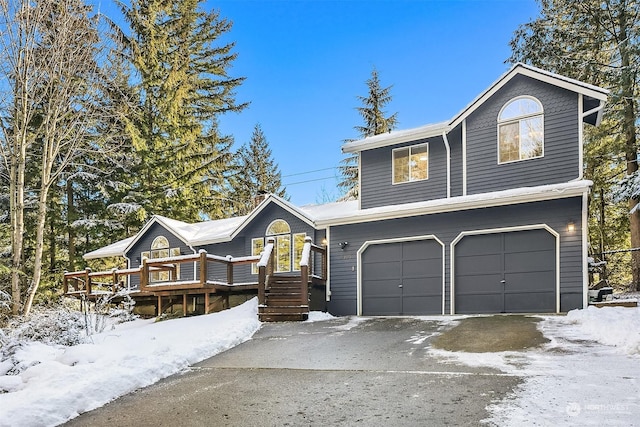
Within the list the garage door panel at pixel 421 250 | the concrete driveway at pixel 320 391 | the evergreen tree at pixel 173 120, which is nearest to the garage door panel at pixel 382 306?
the garage door panel at pixel 421 250

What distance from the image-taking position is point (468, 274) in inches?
464

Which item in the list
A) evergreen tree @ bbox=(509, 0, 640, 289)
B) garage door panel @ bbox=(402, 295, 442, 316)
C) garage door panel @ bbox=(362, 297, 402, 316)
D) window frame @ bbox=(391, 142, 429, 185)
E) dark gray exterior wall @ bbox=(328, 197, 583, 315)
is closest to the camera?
dark gray exterior wall @ bbox=(328, 197, 583, 315)

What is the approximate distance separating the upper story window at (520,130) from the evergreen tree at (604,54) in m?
5.03

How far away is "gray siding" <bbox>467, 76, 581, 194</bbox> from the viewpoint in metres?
11.5

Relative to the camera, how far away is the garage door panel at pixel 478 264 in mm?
11453

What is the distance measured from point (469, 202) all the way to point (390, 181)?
3.07 m

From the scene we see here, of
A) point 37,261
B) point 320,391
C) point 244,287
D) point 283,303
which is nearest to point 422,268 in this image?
point 283,303

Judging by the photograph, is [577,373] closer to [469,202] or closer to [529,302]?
[529,302]

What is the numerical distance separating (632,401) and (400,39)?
1019 inches

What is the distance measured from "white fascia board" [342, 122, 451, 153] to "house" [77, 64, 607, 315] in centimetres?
4

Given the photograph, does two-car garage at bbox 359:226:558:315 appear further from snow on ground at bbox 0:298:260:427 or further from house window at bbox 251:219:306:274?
snow on ground at bbox 0:298:260:427

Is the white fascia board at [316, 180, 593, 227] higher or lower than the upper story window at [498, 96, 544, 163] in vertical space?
lower

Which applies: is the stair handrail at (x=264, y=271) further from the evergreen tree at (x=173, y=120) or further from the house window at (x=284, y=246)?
the evergreen tree at (x=173, y=120)

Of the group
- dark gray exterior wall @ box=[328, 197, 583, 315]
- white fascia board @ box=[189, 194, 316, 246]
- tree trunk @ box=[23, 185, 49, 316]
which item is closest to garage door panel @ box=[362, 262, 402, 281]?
dark gray exterior wall @ box=[328, 197, 583, 315]
